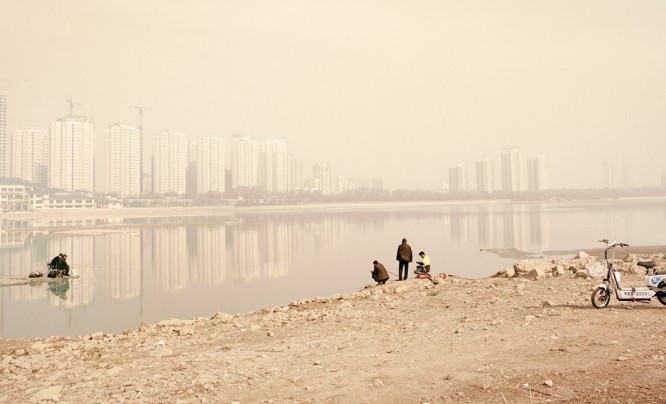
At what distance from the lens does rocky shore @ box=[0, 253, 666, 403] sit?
521 cm

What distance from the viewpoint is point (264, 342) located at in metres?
7.95

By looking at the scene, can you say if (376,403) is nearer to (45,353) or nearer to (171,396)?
(171,396)

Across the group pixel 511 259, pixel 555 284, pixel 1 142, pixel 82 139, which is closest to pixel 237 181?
pixel 82 139

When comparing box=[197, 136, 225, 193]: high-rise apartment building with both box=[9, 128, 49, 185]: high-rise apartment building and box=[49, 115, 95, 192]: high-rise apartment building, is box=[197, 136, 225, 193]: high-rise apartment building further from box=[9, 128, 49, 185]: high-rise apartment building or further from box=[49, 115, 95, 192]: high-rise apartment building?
box=[9, 128, 49, 185]: high-rise apartment building

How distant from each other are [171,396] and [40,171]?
160594mm

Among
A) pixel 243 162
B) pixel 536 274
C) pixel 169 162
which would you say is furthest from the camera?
pixel 243 162

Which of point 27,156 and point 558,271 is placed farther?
point 27,156

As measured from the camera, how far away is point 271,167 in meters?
176

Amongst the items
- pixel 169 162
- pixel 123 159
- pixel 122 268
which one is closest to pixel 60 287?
pixel 122 268

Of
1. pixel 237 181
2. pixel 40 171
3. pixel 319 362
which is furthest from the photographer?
pixel 237 181

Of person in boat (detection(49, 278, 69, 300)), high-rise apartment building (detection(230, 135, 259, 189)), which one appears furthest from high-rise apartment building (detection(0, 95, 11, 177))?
person in boat (detection(49, 278, 69, 300))

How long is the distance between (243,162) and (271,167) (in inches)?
499

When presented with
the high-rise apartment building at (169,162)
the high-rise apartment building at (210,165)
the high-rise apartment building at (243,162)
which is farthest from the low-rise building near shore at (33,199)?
the high-rise apartment building at (243,162)

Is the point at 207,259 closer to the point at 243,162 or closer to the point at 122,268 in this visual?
the point at 122,268
